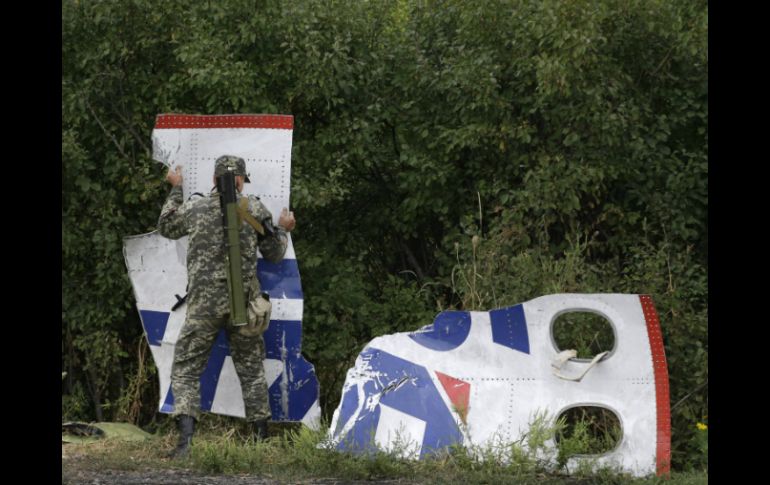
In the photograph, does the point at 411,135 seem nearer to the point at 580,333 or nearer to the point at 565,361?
the point at 580,333

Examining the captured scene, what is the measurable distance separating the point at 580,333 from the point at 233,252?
8.63 feet

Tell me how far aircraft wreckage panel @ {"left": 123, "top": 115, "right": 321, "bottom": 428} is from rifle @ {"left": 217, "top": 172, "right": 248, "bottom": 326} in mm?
569

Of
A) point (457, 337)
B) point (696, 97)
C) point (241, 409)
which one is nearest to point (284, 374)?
point (241, 409)

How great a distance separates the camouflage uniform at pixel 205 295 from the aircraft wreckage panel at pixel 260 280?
369mm

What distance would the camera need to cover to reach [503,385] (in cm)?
670

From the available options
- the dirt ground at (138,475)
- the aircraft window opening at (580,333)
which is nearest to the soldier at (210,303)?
the dirt ground at (138,475)

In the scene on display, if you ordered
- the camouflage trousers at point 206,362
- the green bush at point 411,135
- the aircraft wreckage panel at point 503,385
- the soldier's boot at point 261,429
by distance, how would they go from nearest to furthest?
the aircraft wreckage panel at point 503,385
the camouflage trousers at point 206,362
the soldier's boot at point 261,429
the green bush at point 411,135

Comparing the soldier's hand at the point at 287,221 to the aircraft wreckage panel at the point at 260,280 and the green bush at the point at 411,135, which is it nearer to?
the aircraft wreckage panel at the point at 260,280

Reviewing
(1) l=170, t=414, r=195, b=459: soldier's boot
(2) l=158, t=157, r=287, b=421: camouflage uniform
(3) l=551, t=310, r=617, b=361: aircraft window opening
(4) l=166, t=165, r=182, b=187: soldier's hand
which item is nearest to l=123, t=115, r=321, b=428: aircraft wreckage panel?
(4) l=166, t=165, r=182, b=187: soldier's hand

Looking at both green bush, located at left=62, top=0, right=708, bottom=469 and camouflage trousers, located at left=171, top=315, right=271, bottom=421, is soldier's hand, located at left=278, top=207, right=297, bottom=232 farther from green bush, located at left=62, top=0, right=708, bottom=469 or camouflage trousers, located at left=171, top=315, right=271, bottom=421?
green bush, located at left=62, top=0, right=708, bottom=469

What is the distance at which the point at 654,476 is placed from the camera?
631cm

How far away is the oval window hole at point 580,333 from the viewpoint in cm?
762

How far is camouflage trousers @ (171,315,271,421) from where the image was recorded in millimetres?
6918

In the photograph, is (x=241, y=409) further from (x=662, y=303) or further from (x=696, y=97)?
(x=696, y=97)
